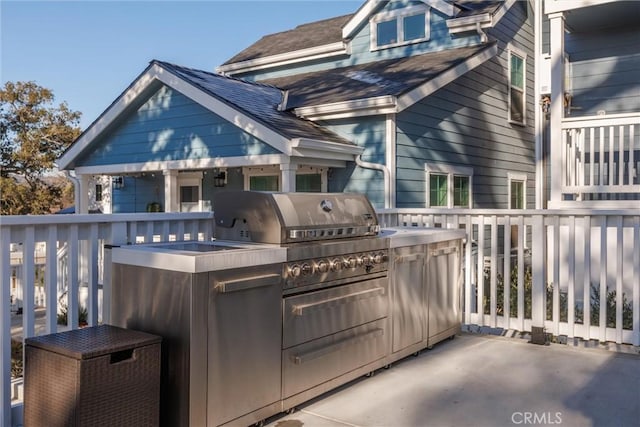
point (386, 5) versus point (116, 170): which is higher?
point (386, 5)

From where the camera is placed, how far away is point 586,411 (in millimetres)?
3264

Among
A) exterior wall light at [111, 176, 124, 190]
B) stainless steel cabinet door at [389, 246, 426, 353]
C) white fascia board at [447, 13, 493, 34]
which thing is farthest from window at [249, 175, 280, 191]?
stainless steel cabinet door at [389, 246, 426, 353]

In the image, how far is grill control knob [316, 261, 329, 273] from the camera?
3354 millimetres

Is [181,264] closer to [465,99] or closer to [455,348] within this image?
[455,348]

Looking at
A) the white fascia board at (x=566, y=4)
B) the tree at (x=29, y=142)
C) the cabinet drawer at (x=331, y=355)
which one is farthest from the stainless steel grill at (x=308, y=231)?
the tree at (x=29, y=142)

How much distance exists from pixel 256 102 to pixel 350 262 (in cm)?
589

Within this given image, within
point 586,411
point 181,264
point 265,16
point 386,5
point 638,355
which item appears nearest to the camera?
point 181,264

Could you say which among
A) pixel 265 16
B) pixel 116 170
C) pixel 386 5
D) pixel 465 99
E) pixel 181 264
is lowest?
pixel 181 264

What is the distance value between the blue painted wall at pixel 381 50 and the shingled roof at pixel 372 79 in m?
0.21

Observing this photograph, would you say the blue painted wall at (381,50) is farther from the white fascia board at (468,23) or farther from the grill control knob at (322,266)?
the grill control knob at (322,266)

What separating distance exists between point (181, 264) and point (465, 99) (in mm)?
8357

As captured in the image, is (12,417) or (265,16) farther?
(265,16)

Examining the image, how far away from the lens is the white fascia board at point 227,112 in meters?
7.60

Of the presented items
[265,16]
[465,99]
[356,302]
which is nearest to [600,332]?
[356,302]
